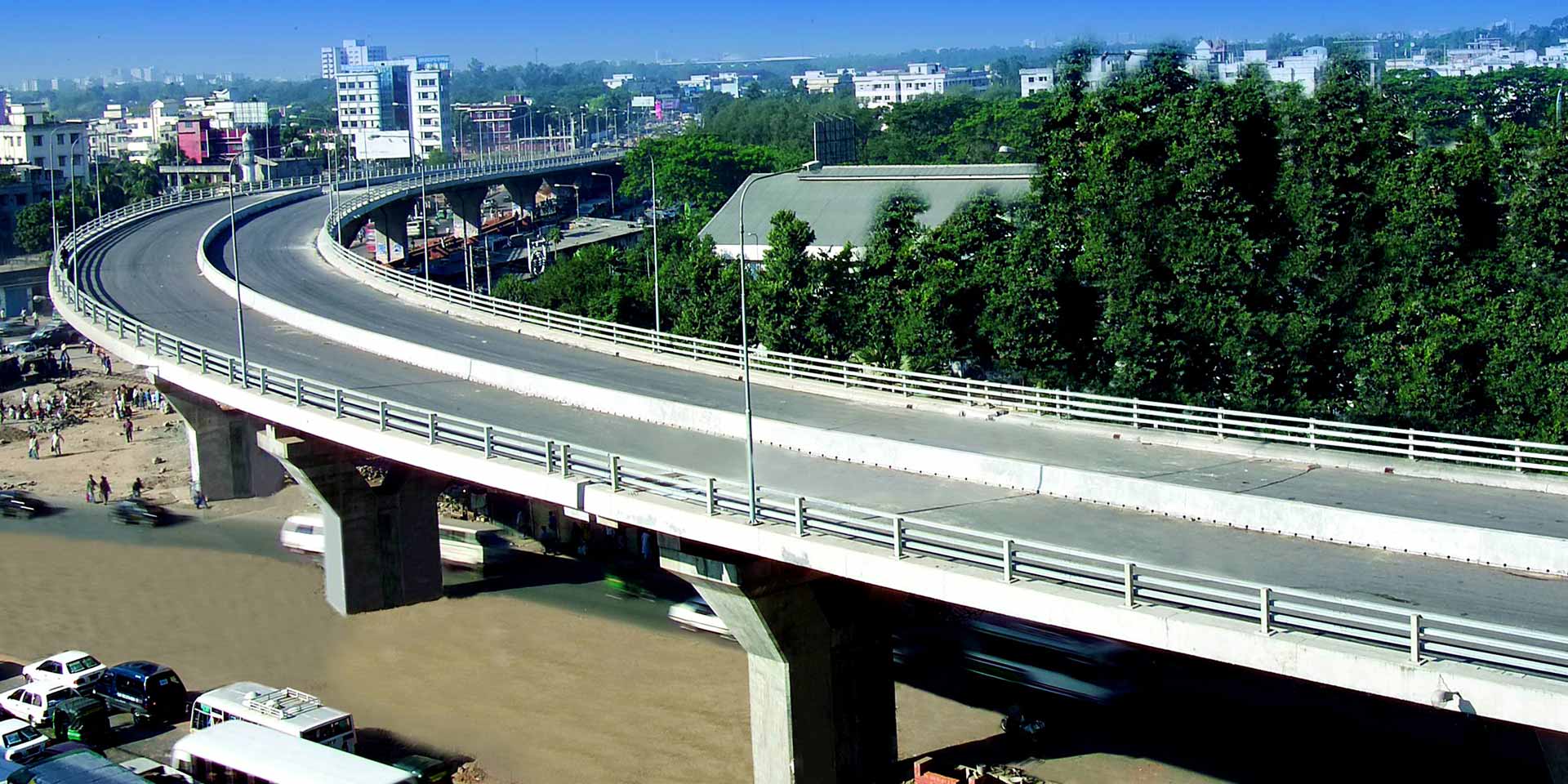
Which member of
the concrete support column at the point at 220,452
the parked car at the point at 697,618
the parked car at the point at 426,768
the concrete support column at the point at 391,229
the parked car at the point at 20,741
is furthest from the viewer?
the concrete support column at the point at 391,229

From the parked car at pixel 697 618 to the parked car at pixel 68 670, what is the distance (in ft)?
42.1

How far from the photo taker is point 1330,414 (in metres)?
40.2

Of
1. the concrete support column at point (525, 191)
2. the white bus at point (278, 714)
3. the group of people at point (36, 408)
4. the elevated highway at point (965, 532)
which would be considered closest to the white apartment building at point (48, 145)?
the concrete support column at point (525, 191)

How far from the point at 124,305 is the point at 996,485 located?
126ft

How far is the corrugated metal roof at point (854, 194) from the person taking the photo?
244ft

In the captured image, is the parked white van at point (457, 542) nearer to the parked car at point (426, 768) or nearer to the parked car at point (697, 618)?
the parked car at point (697, 618)

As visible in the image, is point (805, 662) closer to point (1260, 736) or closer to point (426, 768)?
point (426, 768)

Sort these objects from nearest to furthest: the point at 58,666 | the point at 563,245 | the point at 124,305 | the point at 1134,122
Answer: the point at 58,666
the point at 1134,122
the point at 124,305
the point at 563,245

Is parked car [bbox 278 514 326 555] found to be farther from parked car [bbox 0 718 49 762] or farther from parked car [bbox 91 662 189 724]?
parked car [bbox 0 718 49 762]

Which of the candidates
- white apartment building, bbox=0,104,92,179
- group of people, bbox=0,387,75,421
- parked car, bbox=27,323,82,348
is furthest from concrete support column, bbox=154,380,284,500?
white apartment building, bbox=0,104,92,179

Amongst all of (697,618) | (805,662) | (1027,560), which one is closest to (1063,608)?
(1027,560)

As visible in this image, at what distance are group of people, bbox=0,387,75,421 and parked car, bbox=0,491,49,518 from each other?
17706mm

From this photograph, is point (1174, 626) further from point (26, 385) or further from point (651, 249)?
point (26, 385)

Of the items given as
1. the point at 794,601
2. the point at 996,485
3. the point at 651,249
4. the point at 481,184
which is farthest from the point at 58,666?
the point at 481,184
